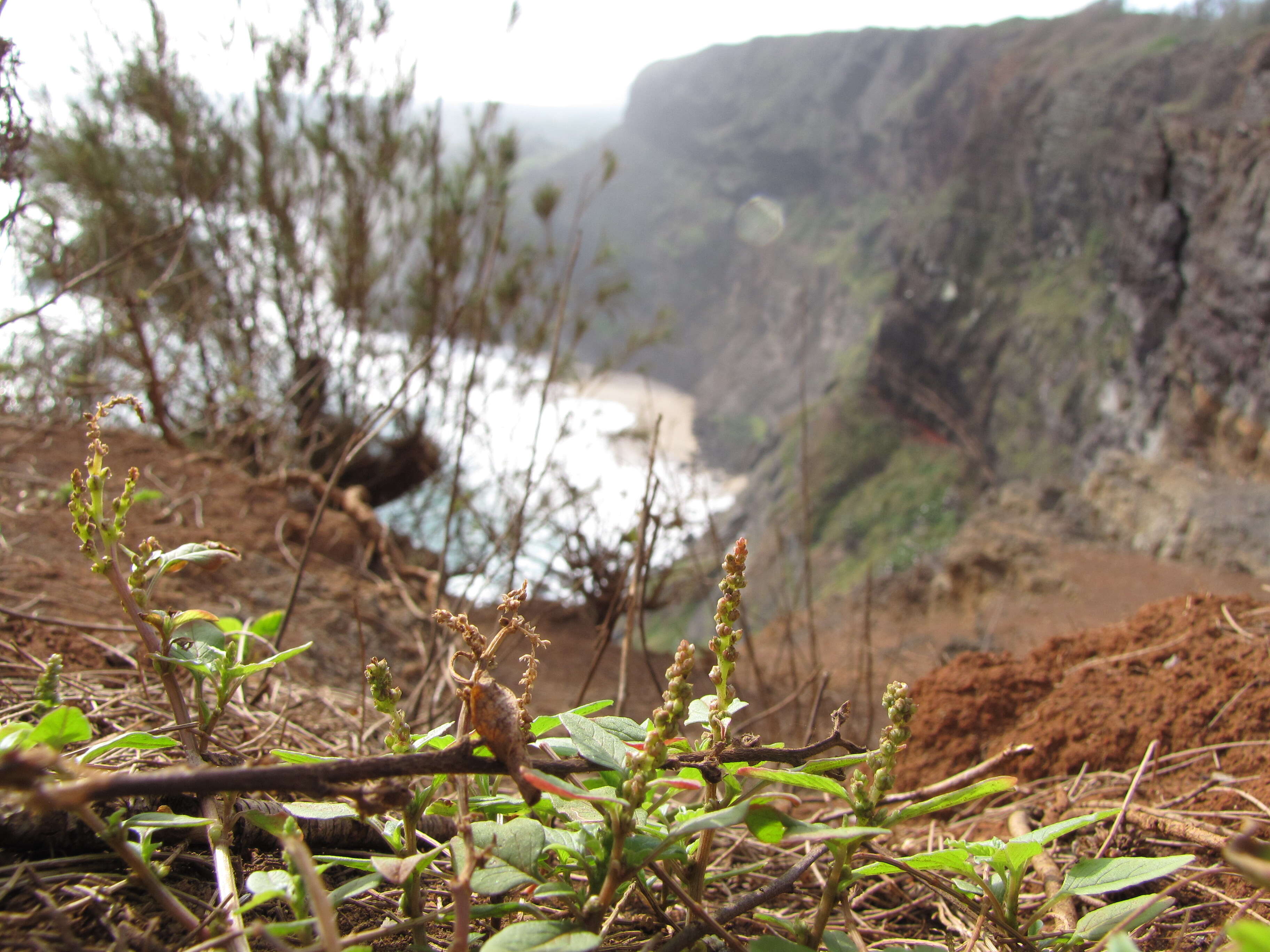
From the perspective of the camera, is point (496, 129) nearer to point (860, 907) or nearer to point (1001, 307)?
point (860, 907)

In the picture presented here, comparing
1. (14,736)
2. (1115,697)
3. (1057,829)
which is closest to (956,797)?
(1057,829)

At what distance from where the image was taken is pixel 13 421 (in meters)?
2.94

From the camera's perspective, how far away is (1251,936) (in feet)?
1.11

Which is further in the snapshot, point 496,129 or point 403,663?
point 496,129

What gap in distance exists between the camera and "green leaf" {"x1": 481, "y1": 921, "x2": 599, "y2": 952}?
0.49 m

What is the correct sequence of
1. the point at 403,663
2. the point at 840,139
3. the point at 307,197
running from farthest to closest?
the point at 840,139 < the point at 307,197 < the point at 403,663

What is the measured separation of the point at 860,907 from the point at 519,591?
632 millimetres

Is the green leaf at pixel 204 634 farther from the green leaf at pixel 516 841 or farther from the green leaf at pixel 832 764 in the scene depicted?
the green leaf at pixel 832 764

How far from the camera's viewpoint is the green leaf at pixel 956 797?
1.90ft

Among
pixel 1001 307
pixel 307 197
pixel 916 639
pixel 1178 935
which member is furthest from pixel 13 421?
pixel 1001 307

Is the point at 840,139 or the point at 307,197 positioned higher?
the point at 840,139

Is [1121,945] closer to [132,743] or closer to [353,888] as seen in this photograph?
[353,888]

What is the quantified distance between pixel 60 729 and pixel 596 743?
393 millimetres

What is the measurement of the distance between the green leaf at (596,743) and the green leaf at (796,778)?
0.33 feet
